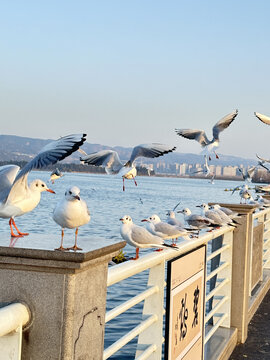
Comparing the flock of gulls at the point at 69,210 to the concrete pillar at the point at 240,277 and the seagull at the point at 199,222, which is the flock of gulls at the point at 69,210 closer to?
the seagull at the point at 199,222

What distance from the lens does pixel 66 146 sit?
2.91 m

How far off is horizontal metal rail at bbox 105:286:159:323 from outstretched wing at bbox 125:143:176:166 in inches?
237

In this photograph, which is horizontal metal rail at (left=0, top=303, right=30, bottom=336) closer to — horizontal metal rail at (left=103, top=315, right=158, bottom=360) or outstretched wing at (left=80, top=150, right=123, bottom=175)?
horizontal metal rail at (left=103, top=315, right=158, bottom=360)

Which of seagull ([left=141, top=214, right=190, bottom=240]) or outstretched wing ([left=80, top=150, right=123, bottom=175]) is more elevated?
outstretched wing ([left=80, top=150, right=123, bottom=175])

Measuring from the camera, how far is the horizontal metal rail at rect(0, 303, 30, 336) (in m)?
1.84

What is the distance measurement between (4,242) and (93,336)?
1.59ft

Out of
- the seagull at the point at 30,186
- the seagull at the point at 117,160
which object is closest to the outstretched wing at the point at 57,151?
the seagull at the point at 30,186

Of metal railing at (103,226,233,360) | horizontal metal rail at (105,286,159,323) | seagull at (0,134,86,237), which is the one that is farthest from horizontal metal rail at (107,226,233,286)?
seagull at (0,134,86,237)

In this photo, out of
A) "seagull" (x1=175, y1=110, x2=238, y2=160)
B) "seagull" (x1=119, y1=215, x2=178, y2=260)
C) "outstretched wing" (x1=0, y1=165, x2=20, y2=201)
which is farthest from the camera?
"seagull" (x1=175, y1=110, x2=238, y2=160)

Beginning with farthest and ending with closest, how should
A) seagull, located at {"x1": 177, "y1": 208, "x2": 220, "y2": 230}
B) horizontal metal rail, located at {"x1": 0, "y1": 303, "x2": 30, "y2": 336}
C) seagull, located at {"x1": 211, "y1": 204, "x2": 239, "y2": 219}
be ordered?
seagull, located at {"x1": 211, "y1": 204, "x2": 239, "y2": 219}, seagull, located at {"x1": 177, "y1": 208, "x2": 220, "y2": 230}, horizontal metal rail, located at {"x1": 0, "y1": 303, "x2": 30, "y2": 336}

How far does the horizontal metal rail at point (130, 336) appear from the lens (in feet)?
9.30

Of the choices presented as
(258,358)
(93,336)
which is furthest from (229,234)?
(93,336)

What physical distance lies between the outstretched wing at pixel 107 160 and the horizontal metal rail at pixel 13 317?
955 centimetres

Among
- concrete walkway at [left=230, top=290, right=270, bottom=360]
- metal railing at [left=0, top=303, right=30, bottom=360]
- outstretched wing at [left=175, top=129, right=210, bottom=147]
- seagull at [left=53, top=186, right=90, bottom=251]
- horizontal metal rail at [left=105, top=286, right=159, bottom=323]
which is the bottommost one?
concrete walkway at [left=230, top=290, right=270, bottom=360]
